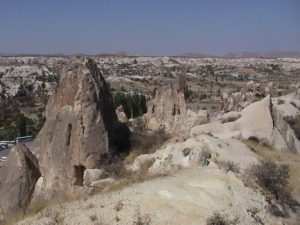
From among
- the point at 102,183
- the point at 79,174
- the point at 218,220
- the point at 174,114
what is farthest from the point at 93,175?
the point at 174,114

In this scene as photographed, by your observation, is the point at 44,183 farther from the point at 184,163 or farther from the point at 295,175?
the point at 295,175

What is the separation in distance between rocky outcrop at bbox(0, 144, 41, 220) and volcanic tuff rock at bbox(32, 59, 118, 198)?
30cm

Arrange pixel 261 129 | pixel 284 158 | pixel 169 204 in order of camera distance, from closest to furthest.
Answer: pixel 169 204 < pixel 284 158 < pixel 261 129

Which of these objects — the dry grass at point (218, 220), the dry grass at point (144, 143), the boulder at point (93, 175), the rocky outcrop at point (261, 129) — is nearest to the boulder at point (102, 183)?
the boulder at point (93, 175)

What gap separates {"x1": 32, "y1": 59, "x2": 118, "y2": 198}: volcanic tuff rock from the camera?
29.5 feet

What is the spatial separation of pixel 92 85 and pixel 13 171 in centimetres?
276

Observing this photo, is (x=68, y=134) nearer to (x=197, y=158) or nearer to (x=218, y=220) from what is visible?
(x=197, y=158)

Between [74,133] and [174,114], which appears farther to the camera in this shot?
[174,114]

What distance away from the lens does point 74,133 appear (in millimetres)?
9125

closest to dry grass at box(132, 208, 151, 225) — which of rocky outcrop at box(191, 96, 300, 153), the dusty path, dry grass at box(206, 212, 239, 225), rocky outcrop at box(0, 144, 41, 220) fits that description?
the dusty path

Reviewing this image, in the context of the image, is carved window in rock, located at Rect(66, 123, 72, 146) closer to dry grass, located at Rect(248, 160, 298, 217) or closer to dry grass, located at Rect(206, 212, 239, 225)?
dry grass, located at Rect(248, 160, 298, 217)

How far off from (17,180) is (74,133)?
1.65 metres

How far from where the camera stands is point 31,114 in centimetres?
6275

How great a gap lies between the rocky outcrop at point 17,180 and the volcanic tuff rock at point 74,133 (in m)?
0.30
